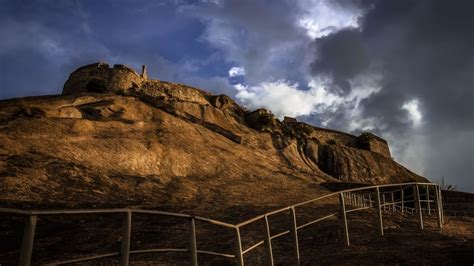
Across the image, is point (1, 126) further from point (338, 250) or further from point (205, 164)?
point (338, 250)

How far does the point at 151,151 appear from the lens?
102 ft

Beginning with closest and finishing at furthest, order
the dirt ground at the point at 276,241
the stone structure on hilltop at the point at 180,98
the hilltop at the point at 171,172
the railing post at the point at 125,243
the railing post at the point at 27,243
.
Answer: the railing post at the point at 27,243, the railing post at the point at 125,243, the dirt ground at the point at 276,241, the hilltop at the point at 171,172, the stone structure on hilltop at the point at 180,98

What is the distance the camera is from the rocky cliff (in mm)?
24000

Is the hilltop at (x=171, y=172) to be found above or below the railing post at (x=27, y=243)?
above

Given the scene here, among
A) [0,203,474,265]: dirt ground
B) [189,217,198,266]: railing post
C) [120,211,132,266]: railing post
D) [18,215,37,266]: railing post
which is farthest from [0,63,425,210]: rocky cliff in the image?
[18,215,37,266]: railing post

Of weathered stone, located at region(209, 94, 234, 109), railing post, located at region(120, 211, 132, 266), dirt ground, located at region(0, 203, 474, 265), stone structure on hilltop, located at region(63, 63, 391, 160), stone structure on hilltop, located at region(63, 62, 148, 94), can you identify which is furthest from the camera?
weathered stone, located at region(209, 94, 234, 109)

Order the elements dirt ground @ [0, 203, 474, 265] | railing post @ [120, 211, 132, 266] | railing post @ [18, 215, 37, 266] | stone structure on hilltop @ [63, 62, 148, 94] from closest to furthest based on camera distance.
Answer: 1. railing post @ [18, 215, 37, 266]
2. railing post @ [120, 211, 132, 266]
3. dirt ground @ [0, 203, 474, 265]
4. stone structure on hilltop @ [63, 62, 148, 94]

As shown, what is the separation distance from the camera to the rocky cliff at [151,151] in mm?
24000

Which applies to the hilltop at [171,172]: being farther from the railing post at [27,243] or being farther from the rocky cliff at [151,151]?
the railing post at [27,243]

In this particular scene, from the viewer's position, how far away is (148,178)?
1096 inches

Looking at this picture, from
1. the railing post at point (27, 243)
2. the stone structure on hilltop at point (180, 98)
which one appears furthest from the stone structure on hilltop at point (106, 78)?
the railing post at point (27, 243)

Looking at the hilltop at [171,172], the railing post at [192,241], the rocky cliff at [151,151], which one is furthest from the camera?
the rocky cliff at [151,151]

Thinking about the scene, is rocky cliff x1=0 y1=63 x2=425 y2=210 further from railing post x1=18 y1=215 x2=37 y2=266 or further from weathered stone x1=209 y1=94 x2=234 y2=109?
railing post x1=18 y1=215 x2=37 y2=266

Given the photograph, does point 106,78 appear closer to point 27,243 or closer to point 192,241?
point 192,241
